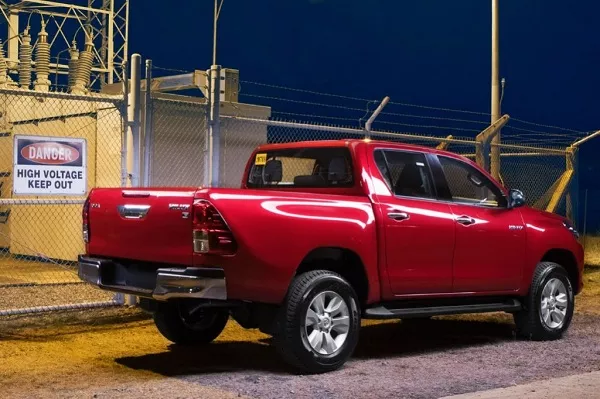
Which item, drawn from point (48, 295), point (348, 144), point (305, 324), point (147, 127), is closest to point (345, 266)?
point (305, 324)

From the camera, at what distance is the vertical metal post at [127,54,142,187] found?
1028 centimetres

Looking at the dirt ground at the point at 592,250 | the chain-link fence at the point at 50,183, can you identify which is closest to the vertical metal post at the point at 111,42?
the chain-link fence at the point at 50,183

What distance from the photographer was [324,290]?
7.64m

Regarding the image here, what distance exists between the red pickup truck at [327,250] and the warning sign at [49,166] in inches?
75.1

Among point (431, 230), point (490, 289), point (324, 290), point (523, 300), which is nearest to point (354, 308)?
point (324, 290)

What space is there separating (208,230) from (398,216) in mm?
2040

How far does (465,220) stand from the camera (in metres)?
8.88

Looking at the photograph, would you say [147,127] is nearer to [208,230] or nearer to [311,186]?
[311,186]

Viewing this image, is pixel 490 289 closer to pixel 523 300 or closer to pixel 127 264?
pixel 523 300

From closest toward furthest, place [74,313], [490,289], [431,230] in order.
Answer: [431,230], [490,289], [74,313]

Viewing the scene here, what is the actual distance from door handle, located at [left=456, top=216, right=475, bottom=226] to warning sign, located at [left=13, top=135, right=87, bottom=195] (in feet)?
Answer: 13.6

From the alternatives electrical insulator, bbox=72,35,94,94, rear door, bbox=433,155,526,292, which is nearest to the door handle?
rear door, bbox=433,155,526,292

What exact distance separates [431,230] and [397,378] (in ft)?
5.18

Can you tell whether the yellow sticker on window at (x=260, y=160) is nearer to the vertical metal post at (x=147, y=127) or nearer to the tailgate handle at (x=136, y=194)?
the vertical metal post at (x=147, y=127)
